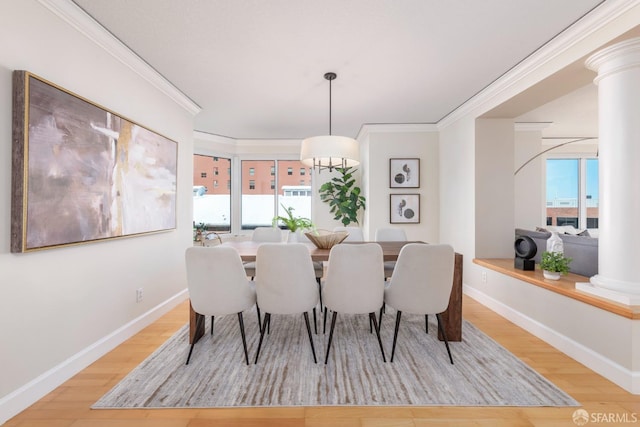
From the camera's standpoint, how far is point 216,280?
2041 mm

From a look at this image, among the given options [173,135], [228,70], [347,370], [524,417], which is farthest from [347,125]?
[524,417]

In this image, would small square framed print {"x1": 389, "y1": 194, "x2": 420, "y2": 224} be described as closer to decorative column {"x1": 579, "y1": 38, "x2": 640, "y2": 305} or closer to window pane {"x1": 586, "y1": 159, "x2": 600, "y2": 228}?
decorative column {"x1": 579, "y1": 38, "x2": 640, "y2": 305}

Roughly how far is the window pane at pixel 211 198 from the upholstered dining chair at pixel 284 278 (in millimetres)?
3655

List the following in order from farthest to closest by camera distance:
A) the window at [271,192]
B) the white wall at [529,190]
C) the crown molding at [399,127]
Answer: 1. the window at [271,192]
2. the white wall at [529,190]
3. the crown molding at [399,127]

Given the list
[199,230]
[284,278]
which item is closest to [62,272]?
[284,278]

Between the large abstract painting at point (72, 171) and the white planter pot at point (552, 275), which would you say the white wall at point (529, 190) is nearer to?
the white planter pot at point (552, 275)

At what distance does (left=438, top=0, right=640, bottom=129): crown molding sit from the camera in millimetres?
1864

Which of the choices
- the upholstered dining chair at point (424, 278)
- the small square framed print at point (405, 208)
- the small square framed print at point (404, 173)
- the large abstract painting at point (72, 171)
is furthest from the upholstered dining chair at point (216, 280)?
the small square framed print at point (404, 173)

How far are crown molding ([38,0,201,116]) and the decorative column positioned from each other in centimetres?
356

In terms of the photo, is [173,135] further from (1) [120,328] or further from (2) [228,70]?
(1) [120,328]

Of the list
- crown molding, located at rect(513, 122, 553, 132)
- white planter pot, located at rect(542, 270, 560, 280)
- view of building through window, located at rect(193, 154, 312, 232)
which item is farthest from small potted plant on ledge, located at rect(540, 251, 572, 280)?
view of building through window, located at rect(193, 154, 312, 232)

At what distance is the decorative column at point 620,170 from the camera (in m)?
1.90

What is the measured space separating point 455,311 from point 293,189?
384 cm

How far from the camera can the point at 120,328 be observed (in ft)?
7.98
